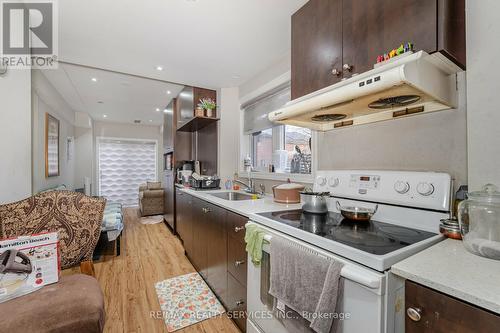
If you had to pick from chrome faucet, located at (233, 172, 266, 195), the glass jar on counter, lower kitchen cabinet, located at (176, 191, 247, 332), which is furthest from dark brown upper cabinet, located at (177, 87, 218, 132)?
the glass jar on counter

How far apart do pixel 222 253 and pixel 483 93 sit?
179 cm

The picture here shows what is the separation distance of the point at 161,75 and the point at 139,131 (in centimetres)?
416

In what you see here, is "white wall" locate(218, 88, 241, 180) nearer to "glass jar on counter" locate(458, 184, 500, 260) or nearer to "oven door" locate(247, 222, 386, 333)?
"oven door" locate(247, 222, 386, 333)

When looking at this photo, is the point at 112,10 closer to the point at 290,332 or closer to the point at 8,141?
the point at 8,141

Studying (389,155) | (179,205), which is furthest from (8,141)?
(389,155)

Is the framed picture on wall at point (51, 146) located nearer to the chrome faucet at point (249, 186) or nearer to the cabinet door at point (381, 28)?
the chrome faucet at point (249, 186)

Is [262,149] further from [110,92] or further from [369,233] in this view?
[110,92]

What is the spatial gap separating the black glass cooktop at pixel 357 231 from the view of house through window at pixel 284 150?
867 millimetres

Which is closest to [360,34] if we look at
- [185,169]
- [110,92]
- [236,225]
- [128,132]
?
[236,225]

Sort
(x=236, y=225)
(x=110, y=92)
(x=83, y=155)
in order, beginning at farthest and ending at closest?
(x=83, y=155) → (x=110, y=92) → (x=236, y=225)

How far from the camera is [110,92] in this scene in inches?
148

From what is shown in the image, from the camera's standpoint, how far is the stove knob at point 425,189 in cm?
105

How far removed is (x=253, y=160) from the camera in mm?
2977

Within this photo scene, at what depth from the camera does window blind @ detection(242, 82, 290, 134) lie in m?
2.38
